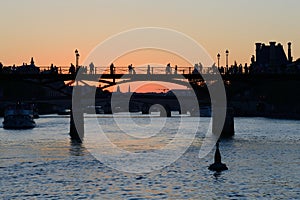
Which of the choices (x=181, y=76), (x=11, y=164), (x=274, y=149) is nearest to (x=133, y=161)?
(x=11, y=164)

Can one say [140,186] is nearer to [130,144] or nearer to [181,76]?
[130,144]

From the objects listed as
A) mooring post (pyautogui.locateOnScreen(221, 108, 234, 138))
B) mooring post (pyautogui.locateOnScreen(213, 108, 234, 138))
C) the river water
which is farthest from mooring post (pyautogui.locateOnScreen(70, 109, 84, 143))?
the river water

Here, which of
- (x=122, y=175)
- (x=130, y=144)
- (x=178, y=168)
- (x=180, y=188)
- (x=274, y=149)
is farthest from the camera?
(x=130, y=144)

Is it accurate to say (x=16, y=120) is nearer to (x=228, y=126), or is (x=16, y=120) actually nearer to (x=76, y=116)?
(x=76, y=116)

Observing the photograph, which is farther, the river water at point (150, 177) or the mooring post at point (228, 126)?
the mooring post at point (228, 126)

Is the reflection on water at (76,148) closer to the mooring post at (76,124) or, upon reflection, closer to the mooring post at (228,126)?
the mooring post at (76,124)

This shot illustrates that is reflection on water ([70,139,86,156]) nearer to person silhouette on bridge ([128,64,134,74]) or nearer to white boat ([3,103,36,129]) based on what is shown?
person silhouette on bridge ([128,64,134,74])

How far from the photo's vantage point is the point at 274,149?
78.7 m

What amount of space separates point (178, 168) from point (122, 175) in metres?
6.26

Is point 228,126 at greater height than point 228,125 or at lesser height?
lesser

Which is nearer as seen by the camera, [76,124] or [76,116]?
[76,124]

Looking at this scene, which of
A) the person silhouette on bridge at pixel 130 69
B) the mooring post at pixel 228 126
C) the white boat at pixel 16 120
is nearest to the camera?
the person silhouette on bridge at pixel 130 69

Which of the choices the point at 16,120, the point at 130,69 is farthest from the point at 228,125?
the point at 16,120

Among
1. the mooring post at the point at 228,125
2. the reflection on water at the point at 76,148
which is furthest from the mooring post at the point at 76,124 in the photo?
the mooring post at the point at 228,125
